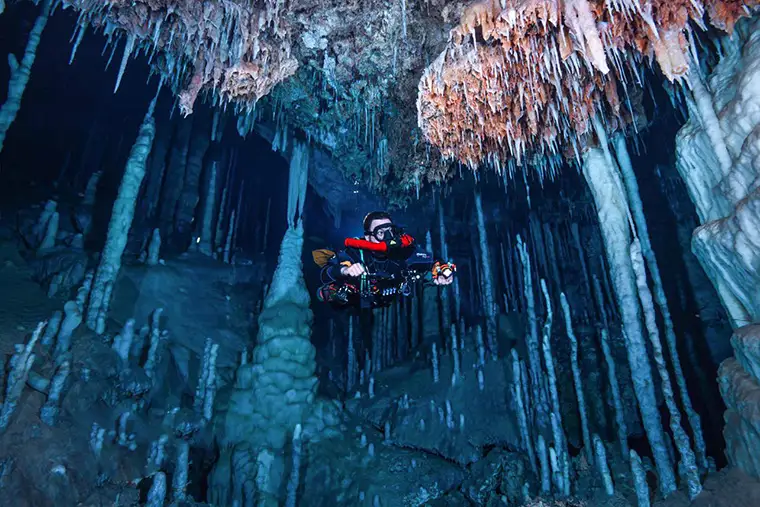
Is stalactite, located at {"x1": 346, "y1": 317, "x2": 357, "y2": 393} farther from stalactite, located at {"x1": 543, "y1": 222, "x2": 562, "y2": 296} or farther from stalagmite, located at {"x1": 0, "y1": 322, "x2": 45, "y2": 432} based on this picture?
stalagmite, located at {"x1": 0, "y1": 322, "x2": 45, "y2": 432}

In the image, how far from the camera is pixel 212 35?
Answer: 605 centimetres

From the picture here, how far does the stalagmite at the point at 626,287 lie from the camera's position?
5.77 metres

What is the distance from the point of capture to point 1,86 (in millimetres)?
8898

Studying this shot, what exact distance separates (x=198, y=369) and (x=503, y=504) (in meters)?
7.02

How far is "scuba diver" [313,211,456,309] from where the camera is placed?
575 centimetres

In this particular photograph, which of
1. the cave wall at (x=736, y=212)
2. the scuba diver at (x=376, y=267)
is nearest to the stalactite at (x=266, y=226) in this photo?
the scuba diver at (x=376, y=267)

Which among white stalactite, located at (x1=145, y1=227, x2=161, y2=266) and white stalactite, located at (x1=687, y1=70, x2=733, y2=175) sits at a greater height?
white stalactite, located at (x1=145, y1=227, x2=161, y2=266)

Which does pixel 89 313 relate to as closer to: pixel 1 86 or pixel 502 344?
pixel 1 86

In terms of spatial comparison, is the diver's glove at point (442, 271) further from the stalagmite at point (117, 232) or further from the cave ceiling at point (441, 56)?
the stalagmite at point (117, 232)

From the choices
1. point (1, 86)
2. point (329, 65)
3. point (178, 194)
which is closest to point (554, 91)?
point (329, 65)

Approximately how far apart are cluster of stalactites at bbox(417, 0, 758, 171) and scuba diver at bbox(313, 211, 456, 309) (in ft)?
7.18

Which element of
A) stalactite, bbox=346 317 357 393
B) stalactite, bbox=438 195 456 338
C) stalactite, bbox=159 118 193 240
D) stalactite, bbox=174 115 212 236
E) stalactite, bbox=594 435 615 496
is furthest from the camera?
stalactite, bbox=438 195 456 338

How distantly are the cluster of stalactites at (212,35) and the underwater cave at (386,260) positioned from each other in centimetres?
5

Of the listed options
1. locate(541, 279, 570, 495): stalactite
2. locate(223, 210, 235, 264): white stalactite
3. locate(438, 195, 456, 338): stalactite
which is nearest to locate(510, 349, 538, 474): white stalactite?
locate(541, 279, 570, 495): stalactite
